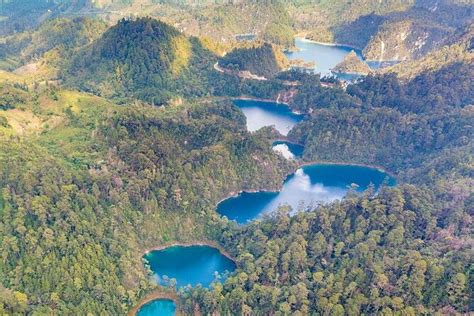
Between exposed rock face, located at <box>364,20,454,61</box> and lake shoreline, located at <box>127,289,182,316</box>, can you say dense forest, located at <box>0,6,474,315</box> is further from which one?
exposed rock face, located at <box>364,20,454,61</box>

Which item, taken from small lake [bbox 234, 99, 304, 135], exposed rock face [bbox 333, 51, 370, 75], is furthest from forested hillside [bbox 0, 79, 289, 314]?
exposed rock face [bbox 333, 51, 370, 75]

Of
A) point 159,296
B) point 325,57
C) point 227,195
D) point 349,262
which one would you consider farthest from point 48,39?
point 349,262

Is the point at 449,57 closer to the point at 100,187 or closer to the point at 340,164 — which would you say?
the point at 340,164

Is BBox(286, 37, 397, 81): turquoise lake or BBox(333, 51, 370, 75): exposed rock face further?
BBox(286, 37, 397, 81): turquoise lake

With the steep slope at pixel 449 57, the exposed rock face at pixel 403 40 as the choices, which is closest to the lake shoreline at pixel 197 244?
the steep slope at pixel 449 57

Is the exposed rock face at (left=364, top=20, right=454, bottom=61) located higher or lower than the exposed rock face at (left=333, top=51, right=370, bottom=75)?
higher

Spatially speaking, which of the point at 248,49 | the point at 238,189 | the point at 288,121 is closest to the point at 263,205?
the point at 238,189

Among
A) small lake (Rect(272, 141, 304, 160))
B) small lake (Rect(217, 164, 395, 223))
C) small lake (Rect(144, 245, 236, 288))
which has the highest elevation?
small lake (Rect(272, 141, 304, 160))

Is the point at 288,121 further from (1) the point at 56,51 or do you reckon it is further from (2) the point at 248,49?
Result: (1) the point at 56,51
